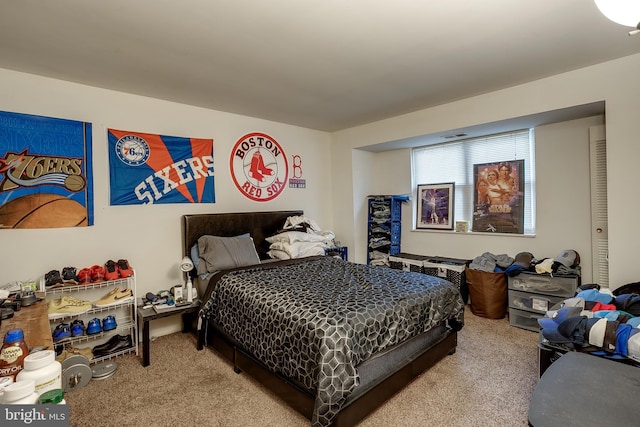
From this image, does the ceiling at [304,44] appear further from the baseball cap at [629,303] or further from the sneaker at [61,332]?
the sneaker at [61,332]

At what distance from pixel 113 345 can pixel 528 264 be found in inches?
166

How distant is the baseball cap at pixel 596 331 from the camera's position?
182cm

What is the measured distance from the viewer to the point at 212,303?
2736mm

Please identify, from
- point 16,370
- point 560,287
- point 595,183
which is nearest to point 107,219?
point 16,370

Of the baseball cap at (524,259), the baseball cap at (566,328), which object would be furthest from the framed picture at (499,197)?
the baseball cap at (566,328)

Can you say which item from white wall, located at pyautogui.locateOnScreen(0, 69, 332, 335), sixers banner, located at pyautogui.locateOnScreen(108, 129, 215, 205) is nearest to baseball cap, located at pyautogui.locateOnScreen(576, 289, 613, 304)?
white wall, located at pyautogui.locateOnScreen(0, 69, 332, 335)

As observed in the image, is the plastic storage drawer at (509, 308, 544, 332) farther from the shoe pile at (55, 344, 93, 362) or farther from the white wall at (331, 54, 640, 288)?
the shoe pile at (55, 344, 93, 362)

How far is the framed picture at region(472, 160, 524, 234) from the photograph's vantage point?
3.57 metres

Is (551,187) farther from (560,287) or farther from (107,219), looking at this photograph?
(107,219)

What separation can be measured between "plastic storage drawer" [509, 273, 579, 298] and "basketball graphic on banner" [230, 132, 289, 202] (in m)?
3.06

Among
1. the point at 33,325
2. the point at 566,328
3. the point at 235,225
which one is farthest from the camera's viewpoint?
the point at 235,225

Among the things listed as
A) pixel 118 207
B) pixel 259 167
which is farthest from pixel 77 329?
pixel 259 167

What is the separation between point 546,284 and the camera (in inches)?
122

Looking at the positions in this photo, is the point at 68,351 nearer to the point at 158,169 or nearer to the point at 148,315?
the point at 148,315
